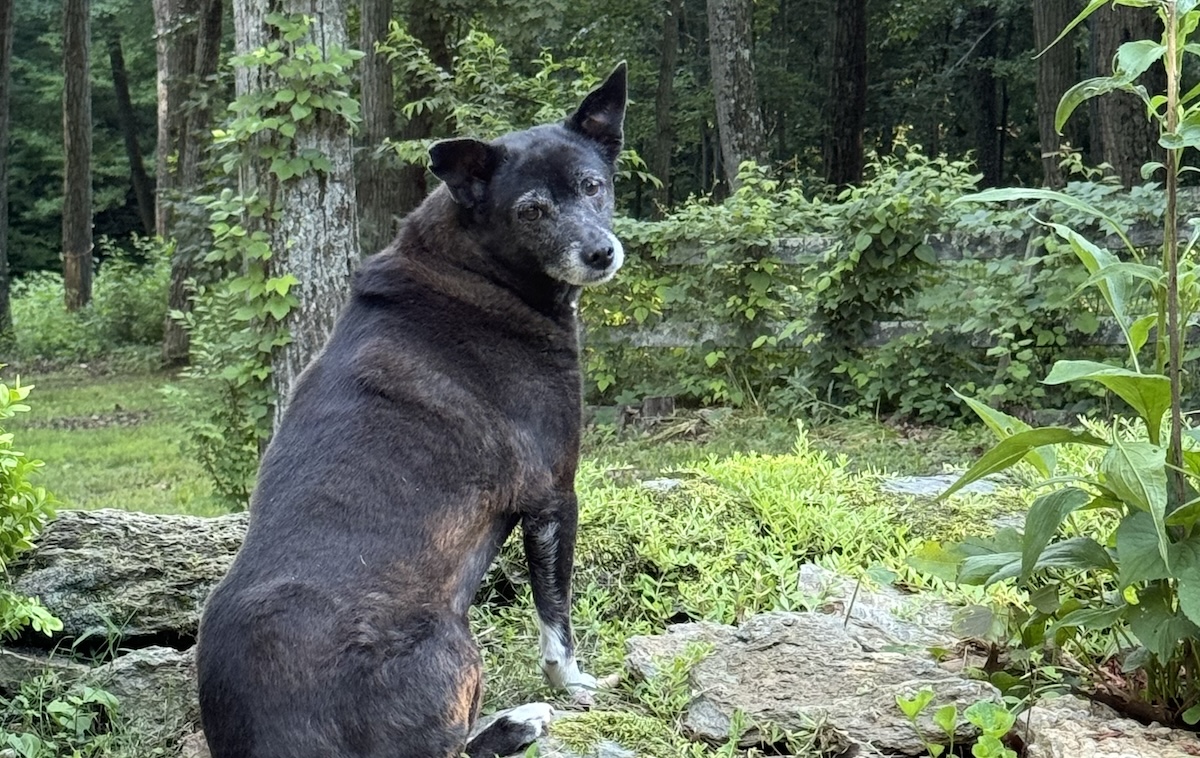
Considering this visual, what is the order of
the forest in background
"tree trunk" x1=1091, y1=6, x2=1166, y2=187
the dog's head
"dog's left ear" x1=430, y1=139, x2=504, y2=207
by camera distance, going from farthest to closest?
the forest in background
"tree trunk" x1=1091, y1=6, x2=1166, y2=187
the dog's head
"dog's left ear" x1=430, y1=139, x2=504, y2=207

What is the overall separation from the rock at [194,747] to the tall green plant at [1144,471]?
241 cm

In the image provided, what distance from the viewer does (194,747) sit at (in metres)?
3.56

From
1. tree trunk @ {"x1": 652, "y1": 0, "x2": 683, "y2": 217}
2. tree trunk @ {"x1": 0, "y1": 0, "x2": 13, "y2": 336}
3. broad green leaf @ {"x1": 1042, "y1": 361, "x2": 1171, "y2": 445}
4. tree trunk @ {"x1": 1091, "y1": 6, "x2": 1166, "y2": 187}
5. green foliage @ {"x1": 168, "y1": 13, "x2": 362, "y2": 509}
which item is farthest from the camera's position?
tree trunk @ {"x1": 652, "y1": 0, "x2": 683, "y2": 217}

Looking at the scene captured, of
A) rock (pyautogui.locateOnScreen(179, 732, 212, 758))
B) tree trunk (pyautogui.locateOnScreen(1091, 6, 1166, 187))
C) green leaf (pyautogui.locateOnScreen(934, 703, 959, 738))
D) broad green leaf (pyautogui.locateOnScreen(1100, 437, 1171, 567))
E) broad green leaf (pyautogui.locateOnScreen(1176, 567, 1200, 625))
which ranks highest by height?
tree trunk (pyautogui.locateOnScreen(1091, 6, 1166, 187))

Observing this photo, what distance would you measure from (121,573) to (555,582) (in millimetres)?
1775

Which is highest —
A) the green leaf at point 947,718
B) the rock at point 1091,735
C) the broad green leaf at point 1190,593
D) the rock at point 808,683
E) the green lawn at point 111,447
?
the broad green leaf at point 1190,593

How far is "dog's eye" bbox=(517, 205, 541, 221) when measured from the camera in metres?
3.70

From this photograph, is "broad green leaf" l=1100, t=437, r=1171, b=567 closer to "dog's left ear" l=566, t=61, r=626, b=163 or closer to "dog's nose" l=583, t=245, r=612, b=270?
"dog's nose" l=583, t=245, r=612, b=270

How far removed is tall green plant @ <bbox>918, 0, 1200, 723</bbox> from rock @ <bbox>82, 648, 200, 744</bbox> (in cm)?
257

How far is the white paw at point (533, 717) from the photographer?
3.26m

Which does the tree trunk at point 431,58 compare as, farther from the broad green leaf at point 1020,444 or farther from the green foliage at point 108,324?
the broad green leaf at point 1020,444

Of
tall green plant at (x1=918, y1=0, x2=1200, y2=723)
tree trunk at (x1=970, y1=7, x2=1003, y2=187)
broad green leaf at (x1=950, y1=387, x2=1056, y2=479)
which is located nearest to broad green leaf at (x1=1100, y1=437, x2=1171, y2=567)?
tall green plant at (x1=918, y1=0, x2=1200, y2=723)

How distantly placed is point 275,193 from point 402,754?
4421 mm

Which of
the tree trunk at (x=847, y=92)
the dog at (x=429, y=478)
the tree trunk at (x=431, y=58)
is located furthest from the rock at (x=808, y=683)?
the tree trunk at (x=847, y=92)
